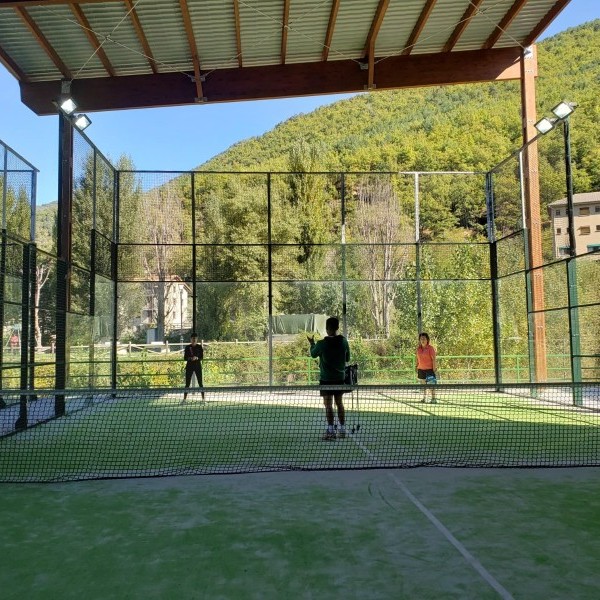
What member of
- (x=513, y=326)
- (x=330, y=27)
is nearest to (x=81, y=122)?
(x=330, y=27)

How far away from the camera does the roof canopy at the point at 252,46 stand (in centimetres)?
1242

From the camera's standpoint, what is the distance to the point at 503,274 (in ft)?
50.0

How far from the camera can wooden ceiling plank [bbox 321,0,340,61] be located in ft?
41.9

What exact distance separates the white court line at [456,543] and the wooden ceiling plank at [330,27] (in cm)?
1065

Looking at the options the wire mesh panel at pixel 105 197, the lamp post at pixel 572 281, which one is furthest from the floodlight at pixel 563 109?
the wire mesh panel at pixel 105 197

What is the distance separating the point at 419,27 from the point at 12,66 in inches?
369

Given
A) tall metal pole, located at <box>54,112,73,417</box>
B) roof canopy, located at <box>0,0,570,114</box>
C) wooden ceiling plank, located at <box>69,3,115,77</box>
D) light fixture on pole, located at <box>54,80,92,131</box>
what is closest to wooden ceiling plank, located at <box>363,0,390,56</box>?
roof canopy, located at <box>0,0,570,114</box>

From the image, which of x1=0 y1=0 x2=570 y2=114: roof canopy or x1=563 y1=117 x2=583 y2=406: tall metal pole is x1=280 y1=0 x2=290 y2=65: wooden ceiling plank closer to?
x1=0 y1=0 x2=570 y2=114: roof canopy

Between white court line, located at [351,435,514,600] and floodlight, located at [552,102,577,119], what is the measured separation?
8.90 m

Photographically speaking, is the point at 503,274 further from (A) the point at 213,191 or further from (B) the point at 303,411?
(A) the point at 213,191

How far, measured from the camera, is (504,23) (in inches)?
559

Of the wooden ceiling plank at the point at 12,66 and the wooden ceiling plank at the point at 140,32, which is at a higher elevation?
the wooden ceiling plank at the point at 140,32

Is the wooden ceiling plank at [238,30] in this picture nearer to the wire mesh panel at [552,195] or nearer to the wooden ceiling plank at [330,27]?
the wooden ceiling plank at [330,27]

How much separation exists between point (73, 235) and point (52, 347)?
2.77 meters
